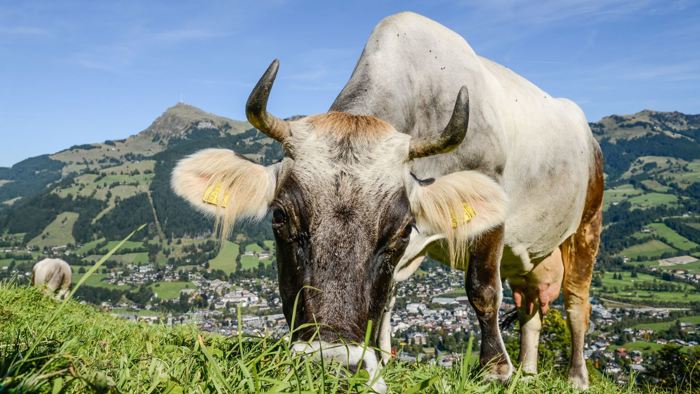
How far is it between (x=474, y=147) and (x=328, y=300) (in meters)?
3.37

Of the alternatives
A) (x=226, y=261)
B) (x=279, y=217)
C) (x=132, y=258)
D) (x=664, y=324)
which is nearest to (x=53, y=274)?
(x=279, y=217)

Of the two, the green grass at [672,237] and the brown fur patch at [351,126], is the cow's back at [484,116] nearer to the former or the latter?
the brown fur patch at [351,126]

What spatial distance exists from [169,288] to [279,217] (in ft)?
320

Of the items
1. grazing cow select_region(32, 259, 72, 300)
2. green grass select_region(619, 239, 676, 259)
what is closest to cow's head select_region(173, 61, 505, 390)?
grazing cow select_region(32, 259, 72, 300)

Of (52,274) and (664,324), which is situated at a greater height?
(52,274)

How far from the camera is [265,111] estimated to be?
4.06 meters

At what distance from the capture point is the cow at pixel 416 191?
336cm

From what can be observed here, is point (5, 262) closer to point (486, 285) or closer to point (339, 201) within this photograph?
point (486, 285)

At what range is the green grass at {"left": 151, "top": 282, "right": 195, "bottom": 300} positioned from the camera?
8691 cm

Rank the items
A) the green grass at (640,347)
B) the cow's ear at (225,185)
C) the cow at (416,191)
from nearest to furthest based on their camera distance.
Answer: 1. the cow at (416,191)
2. the cow's ear at (225,185)
3. the green grass at (640,347)

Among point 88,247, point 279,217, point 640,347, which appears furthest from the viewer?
point 88,247

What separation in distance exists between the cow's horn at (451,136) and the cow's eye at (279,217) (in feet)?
3.59

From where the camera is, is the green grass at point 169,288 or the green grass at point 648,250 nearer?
the green grass at point 169,288

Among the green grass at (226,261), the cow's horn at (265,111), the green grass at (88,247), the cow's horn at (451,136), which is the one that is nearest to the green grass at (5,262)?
the green grass at (88,247)
